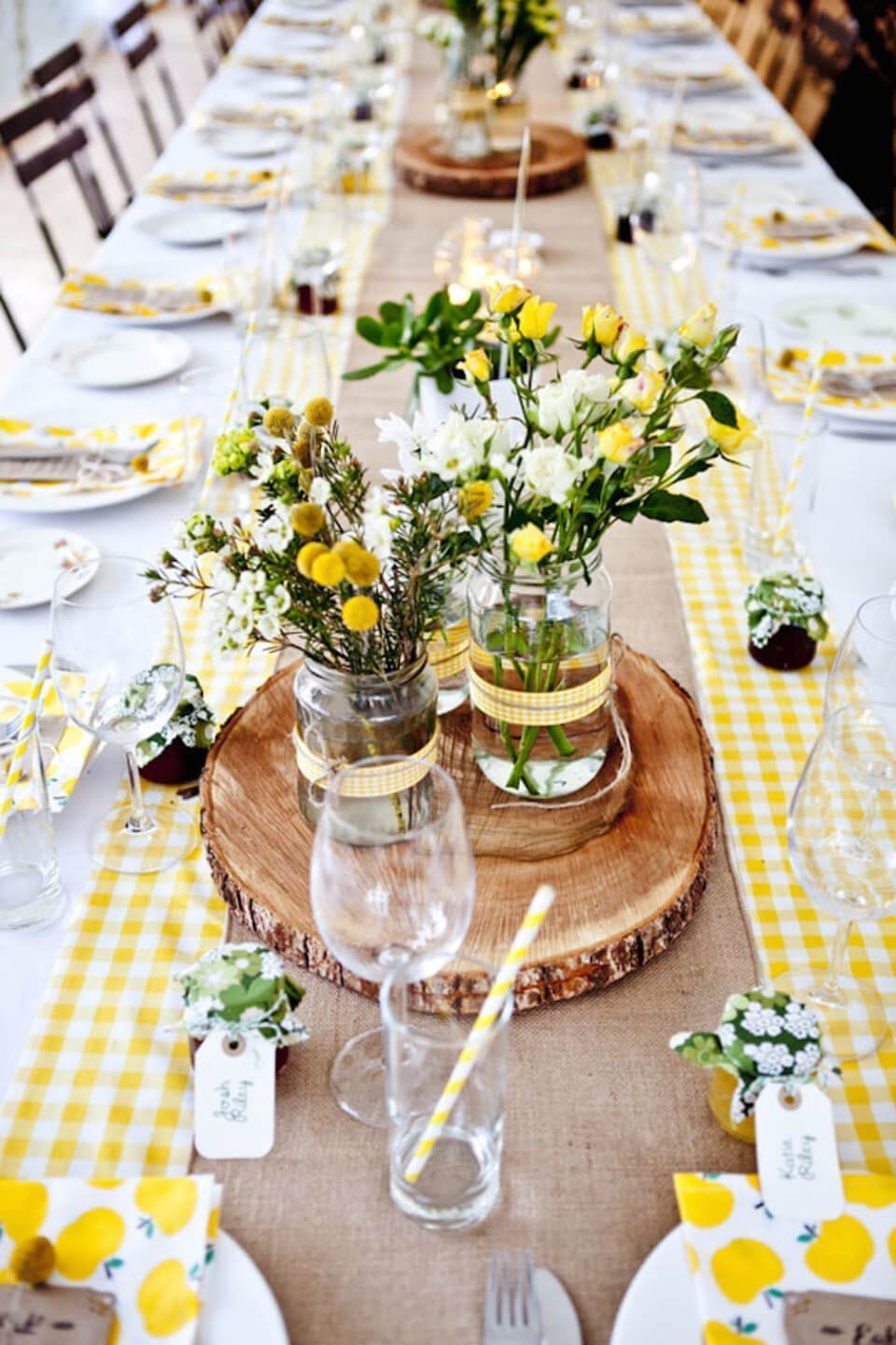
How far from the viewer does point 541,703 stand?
45.3 inches

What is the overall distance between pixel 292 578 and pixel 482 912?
13.5 inches

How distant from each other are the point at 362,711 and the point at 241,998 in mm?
265

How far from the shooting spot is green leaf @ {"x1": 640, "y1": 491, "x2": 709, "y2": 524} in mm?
1039

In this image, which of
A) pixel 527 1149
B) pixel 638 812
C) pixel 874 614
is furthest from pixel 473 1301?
pixel 874 614

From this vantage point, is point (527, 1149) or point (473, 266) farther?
point (473, 266)

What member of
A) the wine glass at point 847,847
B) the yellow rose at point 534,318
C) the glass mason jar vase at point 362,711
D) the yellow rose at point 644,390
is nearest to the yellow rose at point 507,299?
the yellow rose at point 534,318

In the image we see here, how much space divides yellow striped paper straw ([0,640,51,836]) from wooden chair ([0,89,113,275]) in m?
2.04

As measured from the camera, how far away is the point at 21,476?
1.75 metres

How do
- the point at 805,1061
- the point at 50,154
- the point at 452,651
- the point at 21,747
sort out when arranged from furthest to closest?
the point at 50,154
the point at 452,651
the point at 21,747
the point at 805,1061

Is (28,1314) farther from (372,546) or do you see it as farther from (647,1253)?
(372,546)

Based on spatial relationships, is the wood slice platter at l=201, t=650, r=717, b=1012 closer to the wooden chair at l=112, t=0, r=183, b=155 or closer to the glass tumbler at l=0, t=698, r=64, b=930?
the glass tumbler at l=0, t=698, r=64, b=930

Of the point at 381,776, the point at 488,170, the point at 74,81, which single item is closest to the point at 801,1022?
the point at 381,776

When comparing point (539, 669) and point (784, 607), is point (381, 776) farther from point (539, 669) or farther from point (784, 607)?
point (784, 607)

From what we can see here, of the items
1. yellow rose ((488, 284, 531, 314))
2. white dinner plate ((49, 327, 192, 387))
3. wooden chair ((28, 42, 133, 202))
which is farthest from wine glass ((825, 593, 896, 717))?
wooden chair ((28, 42, 133, 202))
